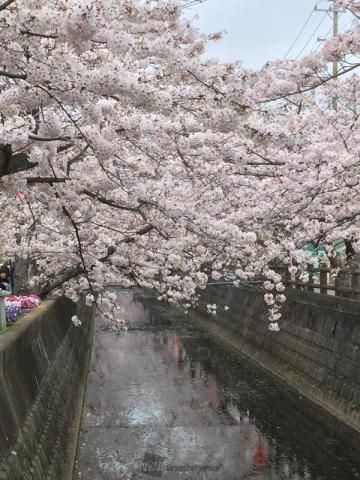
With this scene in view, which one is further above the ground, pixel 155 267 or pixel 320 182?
pixel 320 182

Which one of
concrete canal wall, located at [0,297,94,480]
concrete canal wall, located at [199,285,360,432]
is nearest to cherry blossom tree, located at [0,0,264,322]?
concrete canal wall, located at [0,297,94,480]

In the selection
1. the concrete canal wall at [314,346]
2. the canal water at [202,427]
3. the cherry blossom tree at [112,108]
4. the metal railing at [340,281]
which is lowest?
the canal water at [202,427]

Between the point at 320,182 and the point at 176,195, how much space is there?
366 cm

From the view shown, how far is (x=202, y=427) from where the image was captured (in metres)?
16.3

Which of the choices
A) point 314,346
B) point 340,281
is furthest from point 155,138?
point 314,346

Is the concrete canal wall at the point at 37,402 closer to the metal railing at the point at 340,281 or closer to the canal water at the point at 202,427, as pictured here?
the canal water at the point at 202,427

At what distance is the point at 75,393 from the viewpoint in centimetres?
1681

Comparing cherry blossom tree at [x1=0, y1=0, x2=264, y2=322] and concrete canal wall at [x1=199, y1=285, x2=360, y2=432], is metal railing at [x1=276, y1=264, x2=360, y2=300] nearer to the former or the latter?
concrete canal wall at [x1=199, y1=285, x2=360, y2=432]

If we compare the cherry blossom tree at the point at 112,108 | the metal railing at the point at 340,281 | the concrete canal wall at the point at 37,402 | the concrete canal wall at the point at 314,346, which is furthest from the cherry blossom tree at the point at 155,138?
the concrete canal wall at the point at 314,346

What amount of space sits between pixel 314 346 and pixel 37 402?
12018 mm

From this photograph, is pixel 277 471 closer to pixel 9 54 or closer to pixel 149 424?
pixel 149 424

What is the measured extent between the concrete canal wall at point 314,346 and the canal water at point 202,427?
20.7 inches

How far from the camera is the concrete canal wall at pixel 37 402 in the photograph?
7.71m

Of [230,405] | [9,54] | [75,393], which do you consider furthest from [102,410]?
[9,54]
